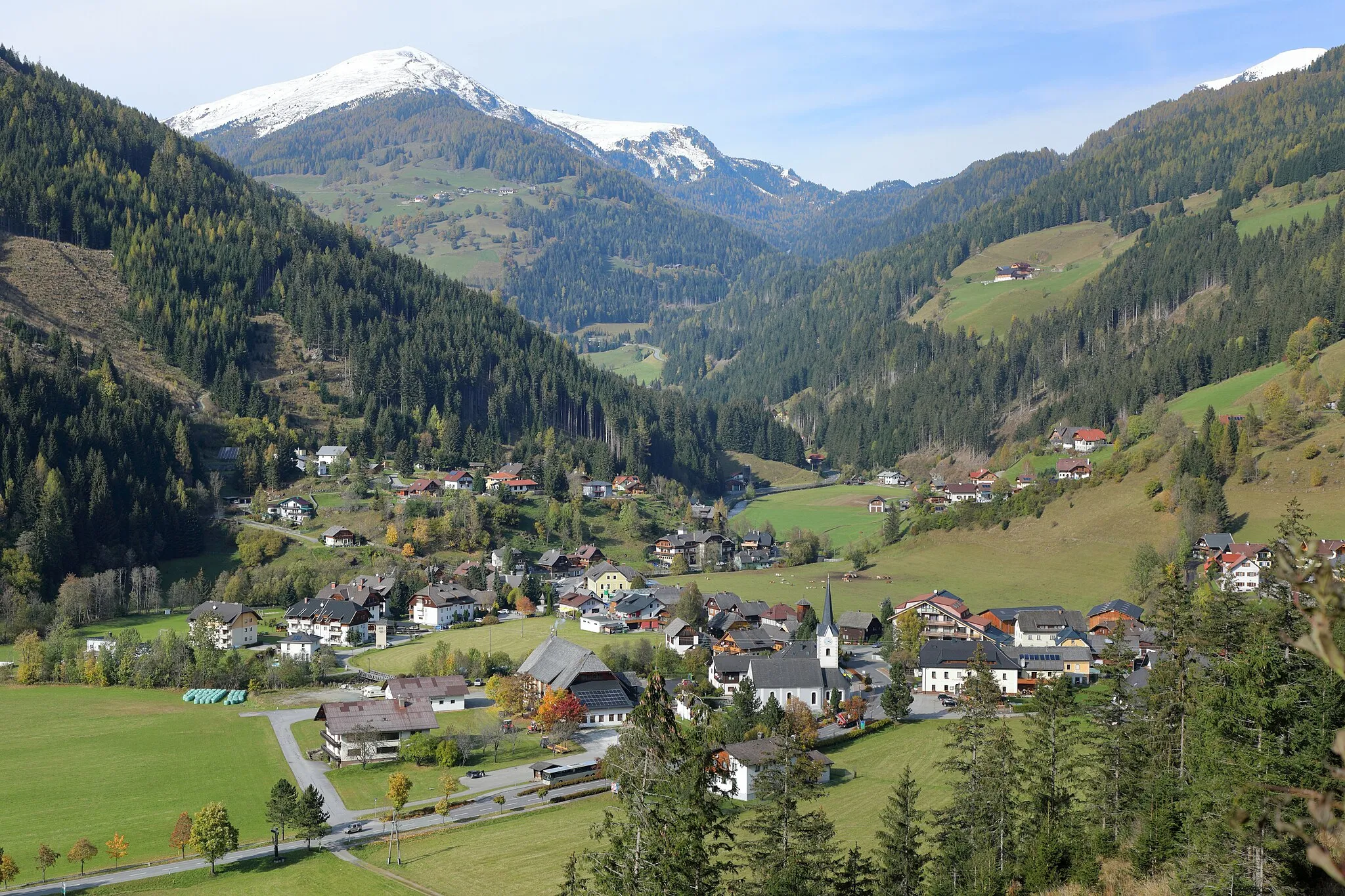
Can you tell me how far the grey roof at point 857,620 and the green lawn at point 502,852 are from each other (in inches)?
1556

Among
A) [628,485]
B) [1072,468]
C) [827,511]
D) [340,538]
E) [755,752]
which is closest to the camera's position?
[755,752]

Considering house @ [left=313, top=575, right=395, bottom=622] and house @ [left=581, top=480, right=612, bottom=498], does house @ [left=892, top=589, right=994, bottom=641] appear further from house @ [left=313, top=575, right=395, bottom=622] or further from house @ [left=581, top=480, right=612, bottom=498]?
house @ [left=581, top=480, right=612, bottom=498]

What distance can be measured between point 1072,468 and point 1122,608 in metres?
55.7

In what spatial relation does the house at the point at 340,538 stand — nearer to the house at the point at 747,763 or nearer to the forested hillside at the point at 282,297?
the forested hillside at the point at 282,297

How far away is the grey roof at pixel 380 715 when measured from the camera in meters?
55.1

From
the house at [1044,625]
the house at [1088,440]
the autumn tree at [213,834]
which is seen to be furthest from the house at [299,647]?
the house at [1088,440]

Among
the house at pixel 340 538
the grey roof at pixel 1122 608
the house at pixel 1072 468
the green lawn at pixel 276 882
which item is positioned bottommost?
the grey roof at pixel 1122 608

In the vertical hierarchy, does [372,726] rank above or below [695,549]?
above

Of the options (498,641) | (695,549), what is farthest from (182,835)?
(695,549)

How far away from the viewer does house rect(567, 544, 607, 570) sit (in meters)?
108

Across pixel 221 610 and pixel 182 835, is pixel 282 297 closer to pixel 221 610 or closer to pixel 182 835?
pixel 221 610

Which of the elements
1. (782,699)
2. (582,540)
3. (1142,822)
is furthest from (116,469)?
(1142,822)

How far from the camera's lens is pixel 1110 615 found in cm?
7794

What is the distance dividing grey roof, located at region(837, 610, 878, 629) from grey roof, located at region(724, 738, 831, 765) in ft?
103
